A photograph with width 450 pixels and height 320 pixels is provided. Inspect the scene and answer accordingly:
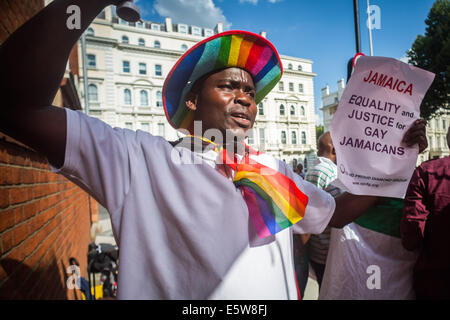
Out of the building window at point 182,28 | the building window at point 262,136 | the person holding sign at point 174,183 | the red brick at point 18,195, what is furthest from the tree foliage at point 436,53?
the building window at point 182,28

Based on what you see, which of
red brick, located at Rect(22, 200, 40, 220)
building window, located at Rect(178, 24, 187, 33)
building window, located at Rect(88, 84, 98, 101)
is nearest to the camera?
red brick, located at Rect(22, 200, 40, 220)

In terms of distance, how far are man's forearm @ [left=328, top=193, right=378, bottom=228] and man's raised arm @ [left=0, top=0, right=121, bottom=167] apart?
1399mm

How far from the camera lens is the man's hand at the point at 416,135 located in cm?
139

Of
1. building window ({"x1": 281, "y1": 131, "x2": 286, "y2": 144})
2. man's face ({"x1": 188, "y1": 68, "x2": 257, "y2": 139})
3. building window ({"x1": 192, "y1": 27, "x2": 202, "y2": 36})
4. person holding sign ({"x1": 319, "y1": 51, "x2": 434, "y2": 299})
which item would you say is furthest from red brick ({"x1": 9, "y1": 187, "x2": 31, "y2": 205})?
building window ({"x1": 192, "y1": 27, "x2": 202, "y2": 36})

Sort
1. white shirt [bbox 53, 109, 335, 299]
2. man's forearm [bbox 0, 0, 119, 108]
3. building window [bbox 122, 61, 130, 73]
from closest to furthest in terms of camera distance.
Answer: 1. man's forearm [bbox 0, 0, 119, 108]
2. white shirt [bbox 53, 109, 335, 299]
3. building window [bbox 122, 61, 130, 73]

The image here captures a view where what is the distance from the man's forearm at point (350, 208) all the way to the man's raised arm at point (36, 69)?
1399 millimetres

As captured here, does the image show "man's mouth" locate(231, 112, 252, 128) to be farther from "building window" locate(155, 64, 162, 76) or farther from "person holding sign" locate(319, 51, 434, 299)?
"building window" locate(155, 64, 162, 76)

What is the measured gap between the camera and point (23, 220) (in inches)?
49.9

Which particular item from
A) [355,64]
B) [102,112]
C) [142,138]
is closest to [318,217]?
[355,64]

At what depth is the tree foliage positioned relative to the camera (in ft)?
44.7

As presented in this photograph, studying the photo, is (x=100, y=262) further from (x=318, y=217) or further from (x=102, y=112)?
(x=102, y=112)

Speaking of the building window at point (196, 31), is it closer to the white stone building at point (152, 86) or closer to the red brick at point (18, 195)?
the white stone building at point (152, 86)

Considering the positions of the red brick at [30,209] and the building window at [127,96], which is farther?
the building window at [127,96]
